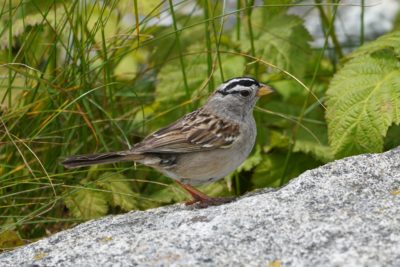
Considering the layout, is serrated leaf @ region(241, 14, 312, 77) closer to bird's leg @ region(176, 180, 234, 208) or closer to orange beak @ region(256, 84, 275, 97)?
orange beak @ region(256, 84, 275, 97)

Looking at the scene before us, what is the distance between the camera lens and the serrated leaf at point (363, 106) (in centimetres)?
462

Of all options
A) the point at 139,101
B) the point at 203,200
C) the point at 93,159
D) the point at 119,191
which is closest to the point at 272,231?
the point at 203,200

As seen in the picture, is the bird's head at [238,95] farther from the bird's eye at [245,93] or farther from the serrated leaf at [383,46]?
the serrated leaf at [383,46]

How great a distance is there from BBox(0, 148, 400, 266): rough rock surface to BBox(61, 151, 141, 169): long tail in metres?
0.29

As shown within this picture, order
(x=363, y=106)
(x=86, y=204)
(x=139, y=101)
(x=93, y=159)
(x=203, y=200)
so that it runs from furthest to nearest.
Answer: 1. (x=139, y=101)
2. (x=86, y=204)
3. (x=363, y=106)
4. (x=203, y=200)
5. (x=93, y=159)

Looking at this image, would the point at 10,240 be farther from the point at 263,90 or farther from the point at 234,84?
the point at 263,90

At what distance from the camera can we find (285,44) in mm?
5395

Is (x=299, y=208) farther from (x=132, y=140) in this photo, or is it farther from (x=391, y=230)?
(x=132, y=140)

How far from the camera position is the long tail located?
4.16m

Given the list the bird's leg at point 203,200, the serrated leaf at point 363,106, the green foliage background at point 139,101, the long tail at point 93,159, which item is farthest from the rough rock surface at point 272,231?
the green foliage background at point 139,101

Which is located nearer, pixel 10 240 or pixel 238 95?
pixel 10 240


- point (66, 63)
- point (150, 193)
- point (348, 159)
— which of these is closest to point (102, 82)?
point (66, 63)

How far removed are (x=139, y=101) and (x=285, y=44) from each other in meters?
0.97

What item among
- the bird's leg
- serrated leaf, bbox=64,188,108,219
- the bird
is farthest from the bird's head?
serrated leaf, bbox=64,188,108,219
